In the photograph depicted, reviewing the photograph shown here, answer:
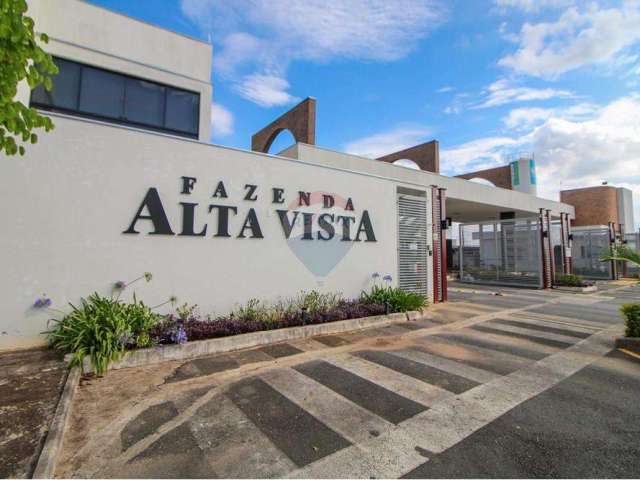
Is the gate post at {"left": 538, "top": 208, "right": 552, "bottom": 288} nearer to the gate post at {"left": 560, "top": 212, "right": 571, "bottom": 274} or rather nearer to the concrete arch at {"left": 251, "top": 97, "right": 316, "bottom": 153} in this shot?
the gate post at {"left": 560, "top": 212, "right": 571, "bottom": 274}

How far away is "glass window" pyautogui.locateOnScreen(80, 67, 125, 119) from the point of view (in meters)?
8.55

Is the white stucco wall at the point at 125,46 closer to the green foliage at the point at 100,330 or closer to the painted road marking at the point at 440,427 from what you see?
the green foliage at the point at 100,330

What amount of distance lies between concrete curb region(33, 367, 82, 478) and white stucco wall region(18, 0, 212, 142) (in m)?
8.25

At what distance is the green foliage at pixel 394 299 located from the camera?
28.5ft

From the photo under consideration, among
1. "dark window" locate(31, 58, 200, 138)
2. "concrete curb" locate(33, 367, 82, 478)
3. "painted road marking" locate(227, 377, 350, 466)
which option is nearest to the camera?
"concrete curb" locate(33, 367, 82, 478)

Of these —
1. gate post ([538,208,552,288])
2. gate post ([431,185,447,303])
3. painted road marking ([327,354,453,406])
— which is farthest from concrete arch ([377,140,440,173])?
painted road marking ([327,354,453,406])

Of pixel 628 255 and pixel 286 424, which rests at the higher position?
pixel 628 255

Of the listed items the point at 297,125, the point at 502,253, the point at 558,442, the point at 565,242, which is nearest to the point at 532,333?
the point at 558,442

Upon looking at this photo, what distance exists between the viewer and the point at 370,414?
11.7 ft

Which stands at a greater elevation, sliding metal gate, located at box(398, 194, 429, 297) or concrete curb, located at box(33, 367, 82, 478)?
sliding metal gate, located at box(398, 194, 429, 297)

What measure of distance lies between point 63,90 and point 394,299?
10.2m

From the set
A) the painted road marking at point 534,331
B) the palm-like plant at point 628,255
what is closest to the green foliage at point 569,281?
the painted road marking at point 534,331

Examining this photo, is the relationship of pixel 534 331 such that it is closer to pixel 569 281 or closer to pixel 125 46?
pixel 569 281

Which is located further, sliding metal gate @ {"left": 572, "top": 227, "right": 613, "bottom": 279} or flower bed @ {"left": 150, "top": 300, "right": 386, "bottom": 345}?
sliding metal gate @ {"left": 572, "top": 227, "right": 613, "bottom": 279}
